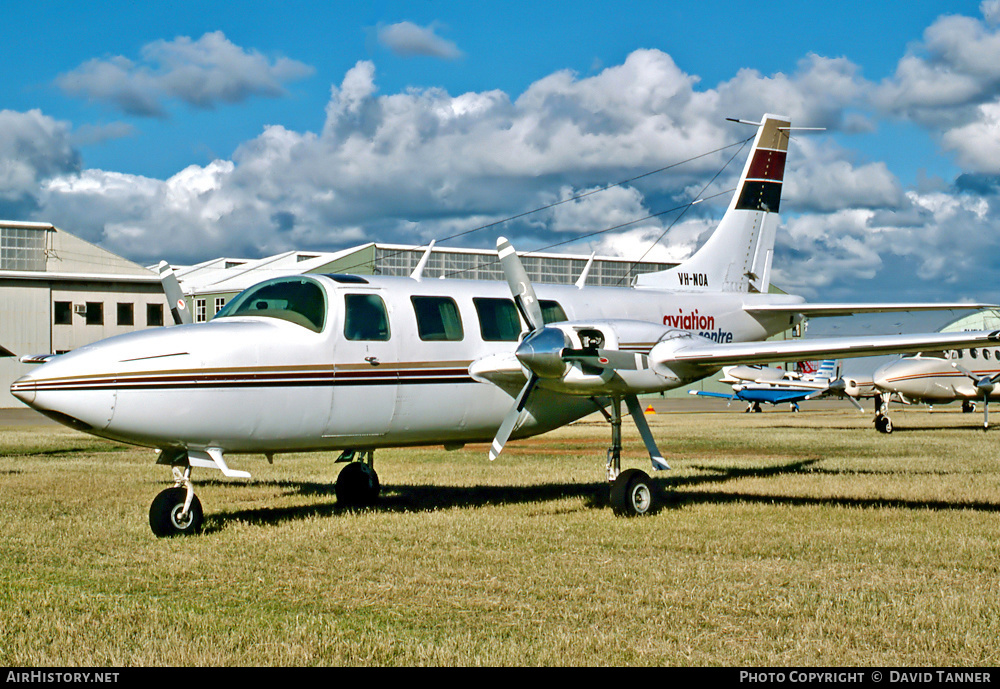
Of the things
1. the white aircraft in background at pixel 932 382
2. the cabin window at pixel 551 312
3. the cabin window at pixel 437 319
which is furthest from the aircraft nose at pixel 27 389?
the white aircraft in background at pixel 932 382

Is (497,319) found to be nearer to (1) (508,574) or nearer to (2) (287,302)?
(2) (287,302)

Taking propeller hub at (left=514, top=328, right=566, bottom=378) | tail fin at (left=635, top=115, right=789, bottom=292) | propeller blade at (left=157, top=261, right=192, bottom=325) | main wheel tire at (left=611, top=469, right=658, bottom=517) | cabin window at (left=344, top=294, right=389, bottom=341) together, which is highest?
tail fin at (left=635, top=115, right=789, bottom=292)

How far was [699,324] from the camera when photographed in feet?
51.8

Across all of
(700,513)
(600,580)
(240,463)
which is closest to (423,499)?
(700,513)

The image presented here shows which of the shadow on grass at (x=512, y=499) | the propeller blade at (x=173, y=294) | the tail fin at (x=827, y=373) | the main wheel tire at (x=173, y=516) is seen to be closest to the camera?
the main wheel tire at (x=173, y=516)

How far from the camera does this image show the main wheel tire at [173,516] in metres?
10.6

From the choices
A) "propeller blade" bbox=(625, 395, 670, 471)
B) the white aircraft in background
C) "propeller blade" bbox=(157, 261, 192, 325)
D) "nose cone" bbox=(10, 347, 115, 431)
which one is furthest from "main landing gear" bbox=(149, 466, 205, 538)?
the white aircraft in background

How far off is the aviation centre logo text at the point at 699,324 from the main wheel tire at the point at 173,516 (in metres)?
7.90

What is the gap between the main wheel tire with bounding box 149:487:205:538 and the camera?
10.6 metres

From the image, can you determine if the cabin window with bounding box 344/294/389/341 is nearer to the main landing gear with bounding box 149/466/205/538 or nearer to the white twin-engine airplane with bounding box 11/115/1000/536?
the white twin-engine airplane with bounding box 11/115/1000/536

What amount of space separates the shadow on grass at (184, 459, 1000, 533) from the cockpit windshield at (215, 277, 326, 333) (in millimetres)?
2614

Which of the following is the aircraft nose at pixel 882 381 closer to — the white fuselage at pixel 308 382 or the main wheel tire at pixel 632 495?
the white fuselage at pixel 308 382

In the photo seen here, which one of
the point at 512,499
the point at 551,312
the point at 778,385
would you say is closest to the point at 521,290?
the point at 551,312
